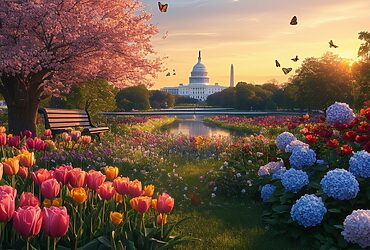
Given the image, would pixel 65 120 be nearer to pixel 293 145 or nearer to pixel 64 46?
pixel 64 46

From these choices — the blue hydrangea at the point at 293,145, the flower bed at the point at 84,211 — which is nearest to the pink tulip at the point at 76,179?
the flower bed at the point at 84,211

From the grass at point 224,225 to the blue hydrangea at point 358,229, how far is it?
0.79 m

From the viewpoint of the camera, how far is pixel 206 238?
19.2 feet

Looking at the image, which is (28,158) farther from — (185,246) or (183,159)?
(183,159)

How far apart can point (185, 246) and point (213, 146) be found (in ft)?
33.2

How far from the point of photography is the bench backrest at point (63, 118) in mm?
13055

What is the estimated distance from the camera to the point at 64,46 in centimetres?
1525

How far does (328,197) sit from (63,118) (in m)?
Result: 10.3

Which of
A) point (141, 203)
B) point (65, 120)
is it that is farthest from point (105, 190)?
point (65, 120)

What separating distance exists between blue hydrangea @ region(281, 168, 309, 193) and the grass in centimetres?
69

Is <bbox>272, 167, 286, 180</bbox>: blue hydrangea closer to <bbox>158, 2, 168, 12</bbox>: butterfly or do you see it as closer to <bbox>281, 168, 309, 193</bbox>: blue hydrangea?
<bbox>281, 168, 309, 193</bbox>: blue hydrangea

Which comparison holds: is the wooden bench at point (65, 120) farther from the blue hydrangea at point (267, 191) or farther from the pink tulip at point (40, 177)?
the pink tulip at point (40, 177)

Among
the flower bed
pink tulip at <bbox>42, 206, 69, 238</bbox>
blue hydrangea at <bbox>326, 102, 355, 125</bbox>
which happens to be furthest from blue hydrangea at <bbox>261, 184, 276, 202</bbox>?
pink tulip at <bbox>42, 206, 69, 238</bbox>

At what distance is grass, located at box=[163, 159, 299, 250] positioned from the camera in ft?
18.5
